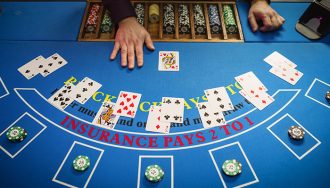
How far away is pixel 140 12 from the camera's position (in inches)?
103

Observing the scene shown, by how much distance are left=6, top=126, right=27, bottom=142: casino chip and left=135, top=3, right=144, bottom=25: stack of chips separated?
1.38 m

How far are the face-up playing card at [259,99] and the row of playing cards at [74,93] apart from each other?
3.65 feet

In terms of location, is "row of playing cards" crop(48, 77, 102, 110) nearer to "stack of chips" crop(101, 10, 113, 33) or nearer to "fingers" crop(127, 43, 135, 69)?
"fingers" crop(127, 43, 135, 69)

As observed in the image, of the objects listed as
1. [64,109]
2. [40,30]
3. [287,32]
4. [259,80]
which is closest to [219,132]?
[259,80]

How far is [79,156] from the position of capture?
169 centimetres

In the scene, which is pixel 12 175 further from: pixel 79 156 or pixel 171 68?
pixel 171 68

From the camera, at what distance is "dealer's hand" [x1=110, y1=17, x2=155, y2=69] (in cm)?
222

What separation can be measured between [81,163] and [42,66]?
3.19 feet

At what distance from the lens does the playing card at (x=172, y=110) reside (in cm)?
187

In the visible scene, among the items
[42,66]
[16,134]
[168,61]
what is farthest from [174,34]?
[16,134]

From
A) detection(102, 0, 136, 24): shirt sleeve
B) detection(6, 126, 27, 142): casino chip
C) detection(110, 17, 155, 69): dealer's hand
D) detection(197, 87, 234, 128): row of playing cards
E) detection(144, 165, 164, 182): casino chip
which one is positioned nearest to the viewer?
detection(144, 165, 164, 182): casino chip

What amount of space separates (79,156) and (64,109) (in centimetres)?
42

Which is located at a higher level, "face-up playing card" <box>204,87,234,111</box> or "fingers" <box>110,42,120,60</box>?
"fingers" <box>110,42,120,60</box>

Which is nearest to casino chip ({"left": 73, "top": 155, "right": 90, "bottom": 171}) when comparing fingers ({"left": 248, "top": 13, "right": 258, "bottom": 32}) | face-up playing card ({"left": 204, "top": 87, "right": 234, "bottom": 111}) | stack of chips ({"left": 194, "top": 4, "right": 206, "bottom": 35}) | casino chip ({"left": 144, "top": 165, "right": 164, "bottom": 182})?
casino chip ({"left": 144, "top": 165, "right": 164, "bottom": 182})
